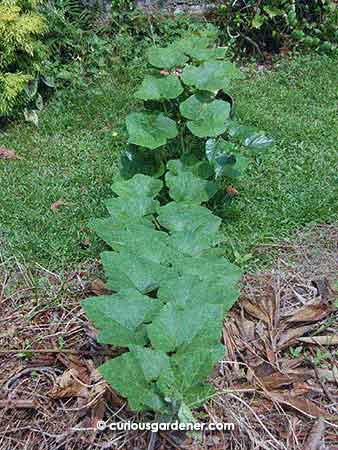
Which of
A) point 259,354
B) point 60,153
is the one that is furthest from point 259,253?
point 60,153

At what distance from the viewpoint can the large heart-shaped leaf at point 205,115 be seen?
2283mm

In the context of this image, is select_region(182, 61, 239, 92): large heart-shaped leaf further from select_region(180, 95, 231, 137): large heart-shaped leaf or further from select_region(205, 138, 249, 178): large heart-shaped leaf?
select_region(205, 138, 249, 178): large heart-shaped leaf

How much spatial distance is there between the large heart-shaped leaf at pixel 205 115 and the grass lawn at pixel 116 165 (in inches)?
14.4

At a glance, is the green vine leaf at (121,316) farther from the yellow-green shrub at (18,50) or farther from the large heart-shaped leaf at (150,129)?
the yellow-green shrub at (18,50)

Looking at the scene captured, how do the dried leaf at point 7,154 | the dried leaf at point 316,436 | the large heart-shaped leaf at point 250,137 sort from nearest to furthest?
the dried leaf at point 316,436
the large heart-shaped leaf at point 250,137
the dried leaf at point 7,154

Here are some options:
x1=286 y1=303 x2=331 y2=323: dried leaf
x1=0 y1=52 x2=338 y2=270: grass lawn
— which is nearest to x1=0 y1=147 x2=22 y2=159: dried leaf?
x1=0 y1=52 x2=338 y2=270: grass lawn

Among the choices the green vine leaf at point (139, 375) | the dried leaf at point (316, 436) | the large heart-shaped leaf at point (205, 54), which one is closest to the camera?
the green vine leaf at point (139, 375)

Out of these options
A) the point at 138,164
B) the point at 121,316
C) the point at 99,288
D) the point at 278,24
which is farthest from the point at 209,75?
the point at 278,24

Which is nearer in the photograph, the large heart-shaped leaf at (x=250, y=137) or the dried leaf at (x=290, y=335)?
the dried leaf at (x=290, y=335)

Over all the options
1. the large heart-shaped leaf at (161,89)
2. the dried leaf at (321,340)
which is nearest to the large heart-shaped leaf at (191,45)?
the large heart-shaped leaf at (161,89)

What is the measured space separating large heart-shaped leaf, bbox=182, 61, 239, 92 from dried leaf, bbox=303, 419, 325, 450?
4.86ft

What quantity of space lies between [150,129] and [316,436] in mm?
1387

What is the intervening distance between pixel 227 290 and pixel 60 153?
5.38 ft

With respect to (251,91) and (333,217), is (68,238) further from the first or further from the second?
(251,91)
